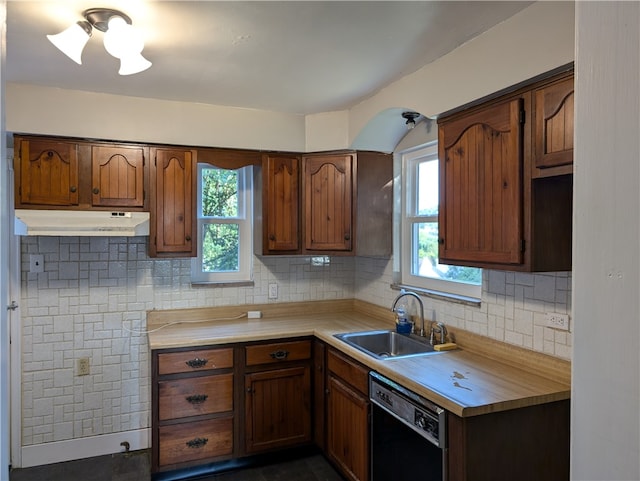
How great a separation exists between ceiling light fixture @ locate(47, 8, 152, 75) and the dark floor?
94.7 inches

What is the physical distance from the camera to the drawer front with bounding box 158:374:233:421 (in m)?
2.72

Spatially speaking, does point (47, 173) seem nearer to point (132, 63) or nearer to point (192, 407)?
point (132, 63)

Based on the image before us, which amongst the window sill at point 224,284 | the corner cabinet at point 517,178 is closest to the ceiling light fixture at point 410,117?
the corner cabinet at point 517,178

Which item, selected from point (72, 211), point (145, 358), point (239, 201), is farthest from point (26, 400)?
point (239, 201)

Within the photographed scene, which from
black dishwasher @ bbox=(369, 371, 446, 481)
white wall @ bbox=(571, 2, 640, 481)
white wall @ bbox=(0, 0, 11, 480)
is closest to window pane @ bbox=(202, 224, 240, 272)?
black dishwasher @ bbox=(369, 371, 446, 481)

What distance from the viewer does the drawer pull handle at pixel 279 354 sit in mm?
2936

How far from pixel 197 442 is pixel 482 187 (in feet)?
7.27

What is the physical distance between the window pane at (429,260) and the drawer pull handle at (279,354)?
1.04 meters

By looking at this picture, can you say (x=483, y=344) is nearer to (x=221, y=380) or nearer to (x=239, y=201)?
(x=221, y=380)

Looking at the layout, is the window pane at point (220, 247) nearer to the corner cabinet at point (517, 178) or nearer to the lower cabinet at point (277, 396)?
the lower cabinet at point (277, 396)

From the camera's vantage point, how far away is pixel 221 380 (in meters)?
2.83

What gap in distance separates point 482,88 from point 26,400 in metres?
3.27

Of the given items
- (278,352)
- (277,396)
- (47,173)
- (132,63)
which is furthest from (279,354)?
(132,63)

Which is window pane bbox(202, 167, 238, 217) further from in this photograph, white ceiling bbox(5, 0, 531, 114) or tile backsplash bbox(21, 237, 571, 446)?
white ceiling bbox(5, 0, 531, 114)
